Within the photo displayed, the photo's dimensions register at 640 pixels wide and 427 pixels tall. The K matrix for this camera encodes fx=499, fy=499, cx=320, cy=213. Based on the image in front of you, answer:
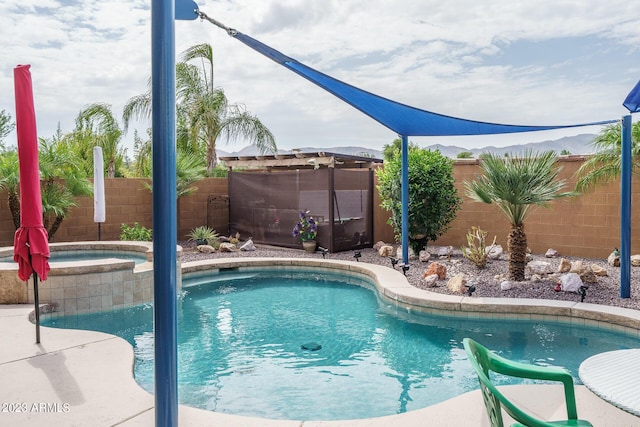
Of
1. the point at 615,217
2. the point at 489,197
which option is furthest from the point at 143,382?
the point at 615,217

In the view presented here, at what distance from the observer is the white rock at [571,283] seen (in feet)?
20.6

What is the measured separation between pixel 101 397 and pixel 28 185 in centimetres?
180

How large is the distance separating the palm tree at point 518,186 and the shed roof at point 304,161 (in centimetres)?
519

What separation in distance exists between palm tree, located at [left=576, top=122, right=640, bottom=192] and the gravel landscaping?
4.65ft

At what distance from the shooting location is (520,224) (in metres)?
6.77

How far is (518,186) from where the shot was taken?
655cm

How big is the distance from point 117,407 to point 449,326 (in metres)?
3.81

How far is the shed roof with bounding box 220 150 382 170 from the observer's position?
12352 mm

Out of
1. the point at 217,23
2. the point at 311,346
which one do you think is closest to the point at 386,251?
the point at 311,346

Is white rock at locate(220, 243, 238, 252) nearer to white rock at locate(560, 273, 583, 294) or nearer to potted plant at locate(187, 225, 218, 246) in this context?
potted plant at locate(187, 225, 218, 246)

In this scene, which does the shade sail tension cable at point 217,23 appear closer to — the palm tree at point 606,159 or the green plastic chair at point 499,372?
the green plastic chair at point 499,372

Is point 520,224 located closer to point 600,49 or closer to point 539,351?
point 539,351

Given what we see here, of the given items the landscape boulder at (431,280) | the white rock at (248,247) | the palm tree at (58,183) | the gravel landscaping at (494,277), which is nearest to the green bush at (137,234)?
the gravel landscaping at (494,277)

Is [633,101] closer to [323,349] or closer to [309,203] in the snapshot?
[323,349]
